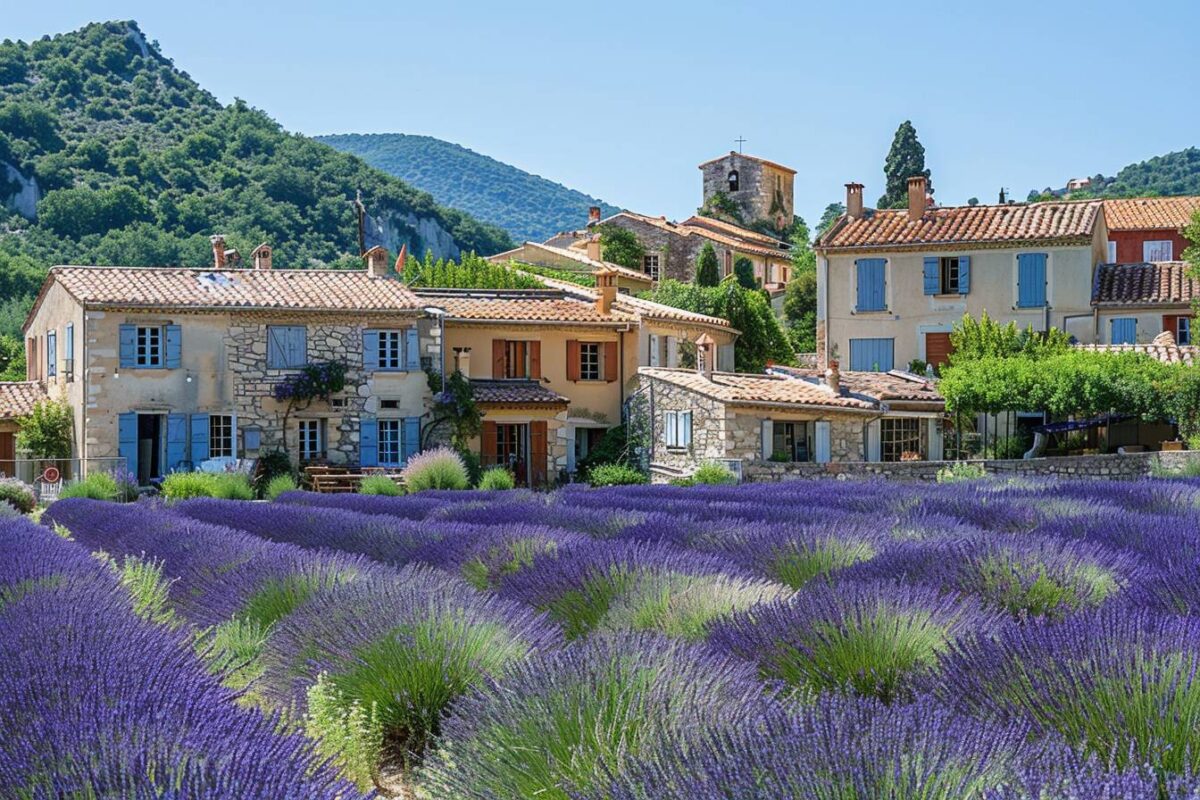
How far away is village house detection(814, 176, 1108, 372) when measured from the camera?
3052 cm

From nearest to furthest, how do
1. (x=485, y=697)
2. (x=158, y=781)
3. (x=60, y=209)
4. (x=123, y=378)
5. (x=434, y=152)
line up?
(x=158, y=781), (x=485, y=697), (x=123, y=378), (x=60, y=209), (x=434, y=152)

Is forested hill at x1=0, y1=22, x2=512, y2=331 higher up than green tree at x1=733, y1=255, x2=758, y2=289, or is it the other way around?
forested hill at x1=0, y1=22, x2=512, y2=331

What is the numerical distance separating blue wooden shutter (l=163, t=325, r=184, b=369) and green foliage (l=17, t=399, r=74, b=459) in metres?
2.13

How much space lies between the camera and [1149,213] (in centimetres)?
→ 4147

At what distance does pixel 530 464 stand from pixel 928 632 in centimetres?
2195

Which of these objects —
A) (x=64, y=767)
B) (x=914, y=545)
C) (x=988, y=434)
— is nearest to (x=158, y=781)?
(x=64, y=767)

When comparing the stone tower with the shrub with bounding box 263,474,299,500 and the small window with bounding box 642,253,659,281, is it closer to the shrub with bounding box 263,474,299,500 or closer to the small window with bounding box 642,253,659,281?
the small window with bounding box 642,253,659,281

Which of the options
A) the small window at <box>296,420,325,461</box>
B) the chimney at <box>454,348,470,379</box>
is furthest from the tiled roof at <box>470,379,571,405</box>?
the small window at <box>296,420,325,461</box>

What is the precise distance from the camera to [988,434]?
27.8m

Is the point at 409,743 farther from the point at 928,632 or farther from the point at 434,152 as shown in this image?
the point at 434,152

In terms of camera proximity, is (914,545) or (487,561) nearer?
(914,545)

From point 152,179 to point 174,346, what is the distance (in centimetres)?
3744

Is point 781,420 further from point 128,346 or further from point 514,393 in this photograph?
point 128,346

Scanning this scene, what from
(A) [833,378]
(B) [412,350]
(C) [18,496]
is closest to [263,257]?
(B) [412,350]
